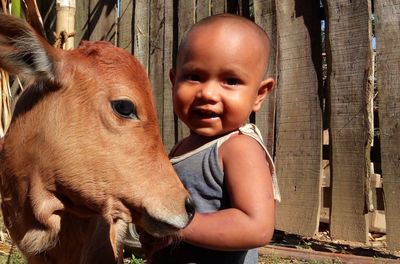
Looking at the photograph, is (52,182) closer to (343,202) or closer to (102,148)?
(102,148)

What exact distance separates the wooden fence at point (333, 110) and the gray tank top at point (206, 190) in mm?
2208

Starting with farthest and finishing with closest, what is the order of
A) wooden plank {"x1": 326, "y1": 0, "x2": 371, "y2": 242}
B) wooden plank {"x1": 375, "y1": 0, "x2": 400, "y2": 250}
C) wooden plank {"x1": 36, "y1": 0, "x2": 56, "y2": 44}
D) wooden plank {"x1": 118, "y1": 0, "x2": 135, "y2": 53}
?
wooden plank {"x1": 36, "y1": 0, "x2": 56, "y2": 44}
wooden plank {"x1": 118, "y1": 0, "x2": 135, "y2": 53}
wooden plank {"x1": 326, "y1": 0, "x2": 371, "y2": 242}
wooden plank {"x1": 375, "y1": 0, "x2": 400, "y2": 250}

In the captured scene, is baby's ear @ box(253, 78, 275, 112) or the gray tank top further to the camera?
baby's ear @ box(253, 78, 275, 112)

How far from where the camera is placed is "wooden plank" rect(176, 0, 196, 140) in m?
5.55

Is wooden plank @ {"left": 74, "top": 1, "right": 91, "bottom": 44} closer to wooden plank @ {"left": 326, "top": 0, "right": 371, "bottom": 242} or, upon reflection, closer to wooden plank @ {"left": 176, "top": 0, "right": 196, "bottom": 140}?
wooden plank @ {"left": 176, "top": 0, "right": 196, "bottom": 140}

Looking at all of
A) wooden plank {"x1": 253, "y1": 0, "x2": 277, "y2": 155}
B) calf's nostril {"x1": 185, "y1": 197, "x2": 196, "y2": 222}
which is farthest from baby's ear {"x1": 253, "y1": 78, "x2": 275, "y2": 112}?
wooden plank {"x1": 253, "y1": 0, "x2": 277, "y2": 155}

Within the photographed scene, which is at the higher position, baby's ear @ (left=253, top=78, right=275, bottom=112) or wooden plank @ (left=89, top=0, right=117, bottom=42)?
wooden plank @ (left=89, top=0, right=117, bottom=42)

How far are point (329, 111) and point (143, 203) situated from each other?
9.00 ft

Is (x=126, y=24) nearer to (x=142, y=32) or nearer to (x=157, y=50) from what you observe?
(x=142, y=32)

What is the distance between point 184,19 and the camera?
562 cm

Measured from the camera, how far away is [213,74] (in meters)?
2.34

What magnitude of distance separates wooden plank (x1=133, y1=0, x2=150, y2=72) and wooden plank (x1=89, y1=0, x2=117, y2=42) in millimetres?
374

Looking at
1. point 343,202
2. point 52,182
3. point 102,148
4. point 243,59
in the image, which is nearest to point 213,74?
point 243,59

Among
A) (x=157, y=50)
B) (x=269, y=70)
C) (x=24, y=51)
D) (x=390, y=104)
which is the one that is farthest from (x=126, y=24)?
(x=24, y=51)
